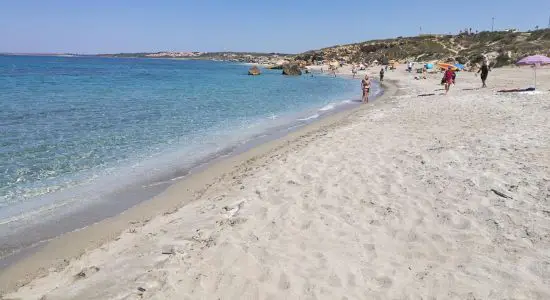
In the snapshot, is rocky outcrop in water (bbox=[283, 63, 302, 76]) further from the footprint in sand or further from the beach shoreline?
the footprint in sand

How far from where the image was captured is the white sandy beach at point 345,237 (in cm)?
426

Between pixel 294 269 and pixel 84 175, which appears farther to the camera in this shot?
pixel 84 175

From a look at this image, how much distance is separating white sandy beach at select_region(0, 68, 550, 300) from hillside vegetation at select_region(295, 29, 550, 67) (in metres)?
26.4

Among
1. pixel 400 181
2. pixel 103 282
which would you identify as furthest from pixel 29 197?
pixel 400 181

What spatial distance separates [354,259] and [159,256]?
2.48 m

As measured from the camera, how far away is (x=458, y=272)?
4359 mm

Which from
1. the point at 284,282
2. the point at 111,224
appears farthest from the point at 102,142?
the point at 284,282

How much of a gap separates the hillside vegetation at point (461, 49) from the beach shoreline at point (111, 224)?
87.5 feet

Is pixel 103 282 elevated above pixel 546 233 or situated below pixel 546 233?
below

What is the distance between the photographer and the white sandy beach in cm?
426

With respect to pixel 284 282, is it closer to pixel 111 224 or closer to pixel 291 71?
pixel 111 224

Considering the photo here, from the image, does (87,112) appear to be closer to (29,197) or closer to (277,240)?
(29,197)

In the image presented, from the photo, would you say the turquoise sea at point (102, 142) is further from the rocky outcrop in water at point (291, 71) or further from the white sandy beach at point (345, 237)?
the rocky outcrop in water at point (291, 71)

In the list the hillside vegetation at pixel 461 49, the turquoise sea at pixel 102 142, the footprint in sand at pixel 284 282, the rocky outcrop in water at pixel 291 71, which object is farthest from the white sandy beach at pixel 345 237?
the rocky outcrop in water at pixel 291 71
